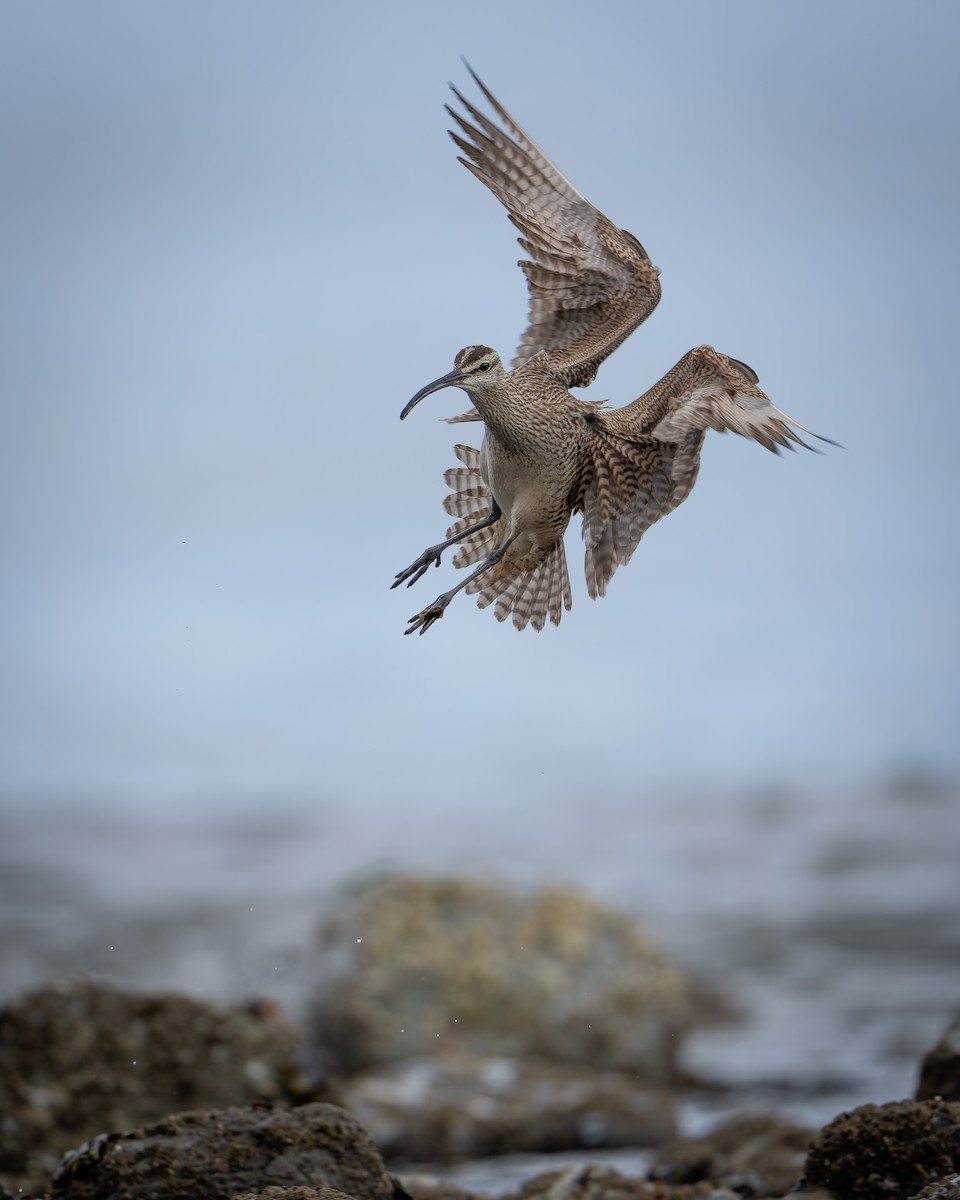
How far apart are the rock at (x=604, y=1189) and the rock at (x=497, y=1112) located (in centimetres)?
231

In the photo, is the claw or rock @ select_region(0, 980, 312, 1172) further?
rock @ select_region(0, 980, 312, 1172)

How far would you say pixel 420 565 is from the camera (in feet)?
20.9

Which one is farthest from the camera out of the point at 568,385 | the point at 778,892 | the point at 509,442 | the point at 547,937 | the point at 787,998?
the point at 778,892

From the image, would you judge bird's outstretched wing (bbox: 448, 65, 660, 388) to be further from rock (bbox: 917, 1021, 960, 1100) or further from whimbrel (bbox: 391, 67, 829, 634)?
rock (bbox: 917, 1021, 960, 1100)

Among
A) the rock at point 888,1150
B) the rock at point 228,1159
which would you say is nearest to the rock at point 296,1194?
the rock at point 228,1159

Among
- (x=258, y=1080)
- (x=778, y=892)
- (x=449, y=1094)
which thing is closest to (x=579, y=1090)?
(x=449, y=1094)

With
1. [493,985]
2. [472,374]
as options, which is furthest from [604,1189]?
[493,985]

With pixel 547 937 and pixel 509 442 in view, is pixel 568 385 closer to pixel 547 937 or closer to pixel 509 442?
pixel 509 442

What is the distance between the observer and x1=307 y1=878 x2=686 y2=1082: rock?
1150 cm

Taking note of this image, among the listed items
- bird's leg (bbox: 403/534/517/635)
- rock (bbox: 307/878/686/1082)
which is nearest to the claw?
bird's leg (bbox: 403/534/517/635)

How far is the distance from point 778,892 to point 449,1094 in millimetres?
9917

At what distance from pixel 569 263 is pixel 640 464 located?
3.06ft

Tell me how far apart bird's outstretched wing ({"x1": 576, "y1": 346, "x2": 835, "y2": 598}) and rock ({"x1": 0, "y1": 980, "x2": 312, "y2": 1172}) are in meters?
3.17

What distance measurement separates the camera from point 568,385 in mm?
6887
